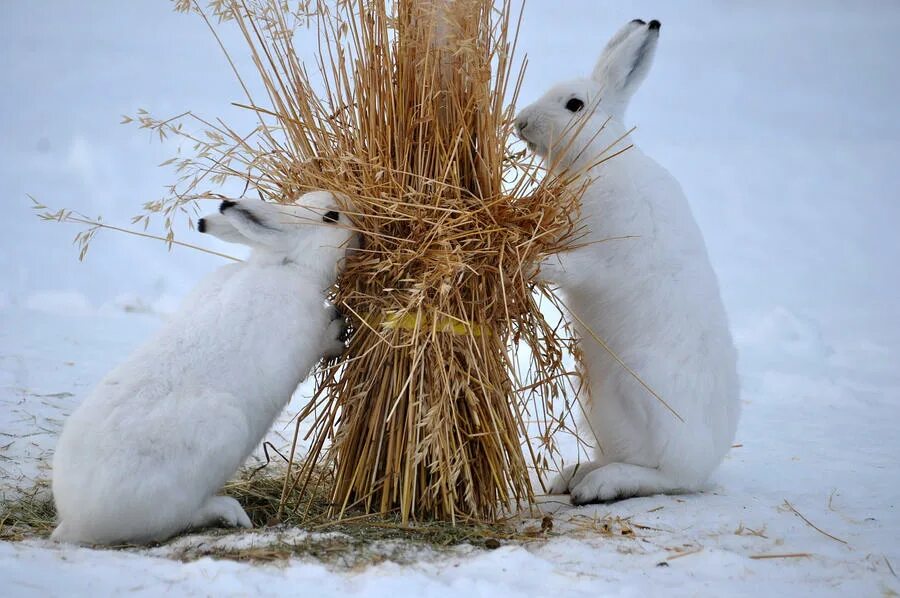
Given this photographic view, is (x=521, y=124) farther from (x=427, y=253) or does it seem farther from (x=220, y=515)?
(x=220, y=515)

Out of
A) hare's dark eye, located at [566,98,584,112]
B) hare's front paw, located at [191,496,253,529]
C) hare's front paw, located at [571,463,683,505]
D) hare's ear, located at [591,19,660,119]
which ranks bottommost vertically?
hare's front paw, located at [191,496,253,529]

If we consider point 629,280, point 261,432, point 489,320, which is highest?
point 629,280

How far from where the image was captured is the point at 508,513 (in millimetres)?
3363

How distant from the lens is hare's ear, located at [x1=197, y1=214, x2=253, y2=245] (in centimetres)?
332

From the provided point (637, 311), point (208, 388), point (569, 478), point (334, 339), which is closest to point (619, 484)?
point (569, 478)

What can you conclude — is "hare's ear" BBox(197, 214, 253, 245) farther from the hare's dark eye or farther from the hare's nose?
the hare's dark eye

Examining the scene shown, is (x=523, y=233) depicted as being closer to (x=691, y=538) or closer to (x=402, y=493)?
(x=402, y=493)

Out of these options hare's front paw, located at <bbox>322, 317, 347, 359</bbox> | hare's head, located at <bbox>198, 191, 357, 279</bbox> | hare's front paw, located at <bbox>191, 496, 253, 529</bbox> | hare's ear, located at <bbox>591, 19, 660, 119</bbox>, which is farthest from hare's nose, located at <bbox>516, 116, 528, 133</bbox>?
hare's front paw, located at <bbox>191, 496, 253, 529</bbox>

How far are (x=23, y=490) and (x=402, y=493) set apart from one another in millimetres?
1689

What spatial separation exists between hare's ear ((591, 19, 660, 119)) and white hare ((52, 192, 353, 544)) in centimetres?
146

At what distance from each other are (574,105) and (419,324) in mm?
1459

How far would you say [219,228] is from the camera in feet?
11.0

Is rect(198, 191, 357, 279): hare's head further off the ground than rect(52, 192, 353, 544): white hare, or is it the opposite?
rect(198, 191, 357, 279): hare's head

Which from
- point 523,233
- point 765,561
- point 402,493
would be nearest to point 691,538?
point 765,561
